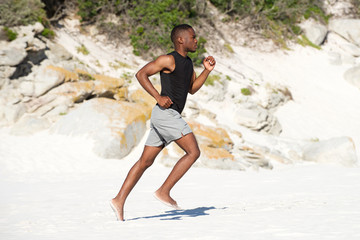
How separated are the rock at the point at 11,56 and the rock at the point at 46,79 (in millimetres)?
637

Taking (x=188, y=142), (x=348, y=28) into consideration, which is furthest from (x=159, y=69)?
(x=348, y=28)

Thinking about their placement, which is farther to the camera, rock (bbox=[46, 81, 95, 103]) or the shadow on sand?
rock (bbox=[46, 81, 95, 103])

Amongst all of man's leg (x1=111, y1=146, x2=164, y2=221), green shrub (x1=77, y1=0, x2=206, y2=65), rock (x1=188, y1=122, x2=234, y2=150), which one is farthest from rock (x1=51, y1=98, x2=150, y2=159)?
man's leg (x1=111, y1=146, x2=164, y2=221)

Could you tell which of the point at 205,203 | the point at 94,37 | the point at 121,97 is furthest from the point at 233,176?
the point at 94,37

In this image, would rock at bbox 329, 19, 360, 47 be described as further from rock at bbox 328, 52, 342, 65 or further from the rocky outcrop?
the rocky outcrop

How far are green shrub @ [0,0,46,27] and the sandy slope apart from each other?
435cm

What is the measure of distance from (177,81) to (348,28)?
24110 mm

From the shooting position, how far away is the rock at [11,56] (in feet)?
45.0

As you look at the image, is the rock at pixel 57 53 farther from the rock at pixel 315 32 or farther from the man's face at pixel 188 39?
the rock at pixel 315 32

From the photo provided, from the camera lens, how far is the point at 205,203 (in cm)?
645

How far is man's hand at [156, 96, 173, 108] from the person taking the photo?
4.36 meters

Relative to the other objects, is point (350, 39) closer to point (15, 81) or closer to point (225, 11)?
point (225, 11)

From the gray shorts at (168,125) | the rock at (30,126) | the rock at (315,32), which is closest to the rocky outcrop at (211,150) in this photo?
the rock at (30,126)

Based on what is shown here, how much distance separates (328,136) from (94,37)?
9.55 m
